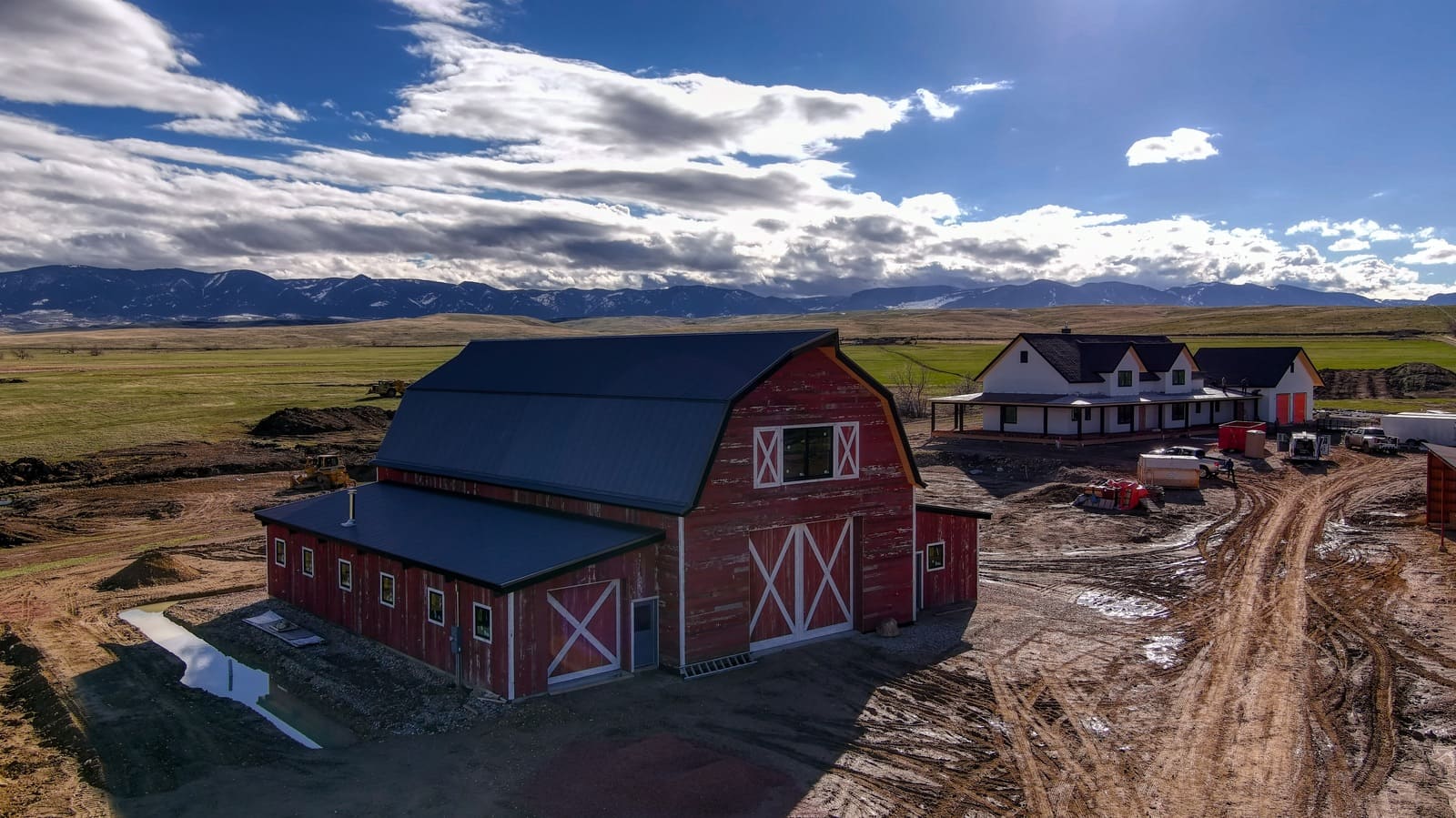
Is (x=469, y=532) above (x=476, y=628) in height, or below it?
above

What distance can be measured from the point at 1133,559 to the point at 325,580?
2573 centimetres

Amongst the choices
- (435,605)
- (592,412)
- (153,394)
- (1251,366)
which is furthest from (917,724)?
(153,394)

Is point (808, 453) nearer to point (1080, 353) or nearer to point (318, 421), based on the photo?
point (1080, 353)

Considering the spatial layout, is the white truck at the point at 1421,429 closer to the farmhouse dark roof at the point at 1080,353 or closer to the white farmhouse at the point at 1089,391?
the white farmhouse at the point at 1089,391

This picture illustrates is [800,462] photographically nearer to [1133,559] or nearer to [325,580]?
[325,580]

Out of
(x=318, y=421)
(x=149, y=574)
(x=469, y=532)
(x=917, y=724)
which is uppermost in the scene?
(x=318, y=421)

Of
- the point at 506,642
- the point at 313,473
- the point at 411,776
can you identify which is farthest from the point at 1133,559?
the point at 313,473

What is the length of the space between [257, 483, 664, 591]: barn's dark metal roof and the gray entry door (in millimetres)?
1528

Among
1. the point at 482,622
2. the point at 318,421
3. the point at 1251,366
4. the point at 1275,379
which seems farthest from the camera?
the point at 1251,366

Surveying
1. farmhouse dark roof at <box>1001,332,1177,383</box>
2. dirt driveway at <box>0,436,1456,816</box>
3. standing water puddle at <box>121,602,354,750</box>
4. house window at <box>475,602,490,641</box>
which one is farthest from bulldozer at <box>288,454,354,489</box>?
farmhouse dark roof at <box>1001,332,1177,383</box>

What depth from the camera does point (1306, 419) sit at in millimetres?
71625

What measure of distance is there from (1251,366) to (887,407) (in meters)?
59.3

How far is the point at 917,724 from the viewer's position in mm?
17922

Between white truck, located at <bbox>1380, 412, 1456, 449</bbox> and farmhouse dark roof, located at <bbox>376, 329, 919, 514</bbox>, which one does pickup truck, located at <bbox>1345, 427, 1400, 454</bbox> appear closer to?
white truck, located at <bbox>1380, 412, 1456, 449</bbox>
